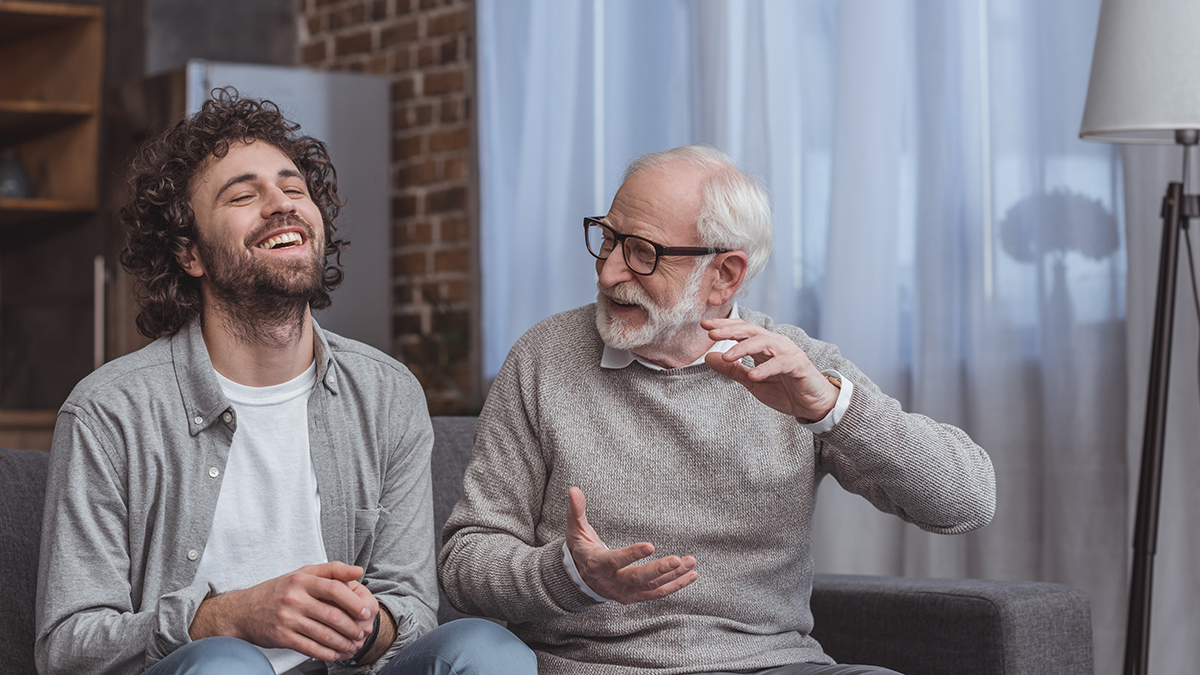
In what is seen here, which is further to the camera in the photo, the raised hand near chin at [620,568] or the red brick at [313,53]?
the red brick at [313,53]

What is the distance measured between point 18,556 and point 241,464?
37cm

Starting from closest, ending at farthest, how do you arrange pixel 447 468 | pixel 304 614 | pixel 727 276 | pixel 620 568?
1. pixel 304 614
2. pixel 620 568
3. pixel 727 276
4. pixel 447 468

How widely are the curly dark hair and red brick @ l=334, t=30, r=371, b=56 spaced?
260cm

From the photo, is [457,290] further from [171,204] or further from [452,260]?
[171,204]

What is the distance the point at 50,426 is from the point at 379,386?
8.97ft

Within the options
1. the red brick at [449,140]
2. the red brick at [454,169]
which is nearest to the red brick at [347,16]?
the red brick at [449,140]

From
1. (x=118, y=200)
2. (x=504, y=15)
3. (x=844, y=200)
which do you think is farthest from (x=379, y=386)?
(x=118, y=200)

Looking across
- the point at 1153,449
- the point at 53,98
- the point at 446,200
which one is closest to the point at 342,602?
the point at 1153,449

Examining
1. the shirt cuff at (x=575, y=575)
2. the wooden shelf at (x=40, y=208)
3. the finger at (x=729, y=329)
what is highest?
the wooden shelf at (x=40, y=208)

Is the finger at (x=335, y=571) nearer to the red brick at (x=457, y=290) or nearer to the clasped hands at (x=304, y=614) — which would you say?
the clasped hands at (x=304, y=614)

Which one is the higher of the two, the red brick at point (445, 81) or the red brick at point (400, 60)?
the red brick at point (400, 60)

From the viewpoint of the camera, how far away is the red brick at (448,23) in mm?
4016

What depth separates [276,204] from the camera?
170cm

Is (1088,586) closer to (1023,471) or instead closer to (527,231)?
(1023,471)
